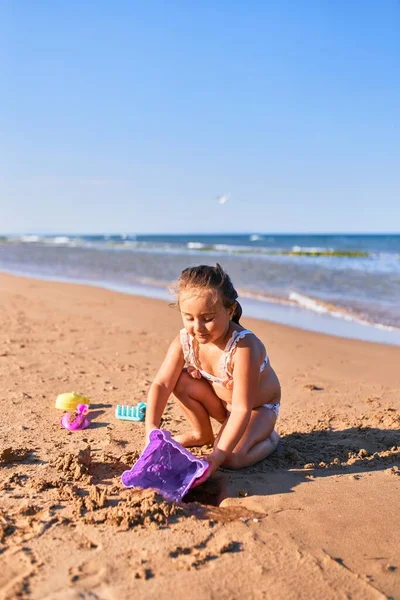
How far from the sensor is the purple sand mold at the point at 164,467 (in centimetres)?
282

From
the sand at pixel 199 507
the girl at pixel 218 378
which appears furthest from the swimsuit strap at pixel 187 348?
the sand at pixel 199 507

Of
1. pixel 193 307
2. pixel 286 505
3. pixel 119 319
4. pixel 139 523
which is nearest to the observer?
pixel 139 523

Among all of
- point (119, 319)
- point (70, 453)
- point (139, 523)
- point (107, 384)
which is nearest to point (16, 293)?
point (119, 319)

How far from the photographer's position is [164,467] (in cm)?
291

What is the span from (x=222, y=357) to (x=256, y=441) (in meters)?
0.55

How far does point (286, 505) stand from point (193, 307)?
108cm

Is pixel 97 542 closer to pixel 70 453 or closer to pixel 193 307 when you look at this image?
pixel 70 453

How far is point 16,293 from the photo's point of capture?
11.5 m

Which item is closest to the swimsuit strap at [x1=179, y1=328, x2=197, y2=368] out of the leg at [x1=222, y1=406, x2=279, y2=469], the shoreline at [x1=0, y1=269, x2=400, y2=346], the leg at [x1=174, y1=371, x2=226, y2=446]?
the leg at [x1=174, y1=371, x2=226, y2=446]

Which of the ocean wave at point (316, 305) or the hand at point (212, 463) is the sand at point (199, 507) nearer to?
the hand at point (212, 463)

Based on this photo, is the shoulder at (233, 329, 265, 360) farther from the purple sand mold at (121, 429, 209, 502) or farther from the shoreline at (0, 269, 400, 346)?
the shoreline at (0, 269, 400, 346)

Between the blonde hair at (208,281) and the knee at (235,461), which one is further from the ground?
the blonde hair at (208,281)

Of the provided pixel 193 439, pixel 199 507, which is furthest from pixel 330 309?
pixel 199 507

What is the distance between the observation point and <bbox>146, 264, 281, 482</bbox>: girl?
119 inches
